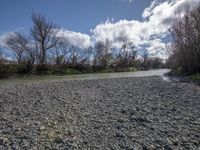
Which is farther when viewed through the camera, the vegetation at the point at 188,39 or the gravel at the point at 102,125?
the vegetation at the point at 188,39

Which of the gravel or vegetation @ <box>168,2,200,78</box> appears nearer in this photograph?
the gravel

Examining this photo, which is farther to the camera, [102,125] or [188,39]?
[188,39]

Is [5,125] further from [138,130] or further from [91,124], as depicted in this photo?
[138,130]

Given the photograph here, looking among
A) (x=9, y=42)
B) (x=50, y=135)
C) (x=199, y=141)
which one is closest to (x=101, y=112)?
(x=50, y=135)

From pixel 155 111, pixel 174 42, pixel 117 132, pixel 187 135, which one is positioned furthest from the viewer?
pixel 174 42

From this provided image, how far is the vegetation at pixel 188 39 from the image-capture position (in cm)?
2933

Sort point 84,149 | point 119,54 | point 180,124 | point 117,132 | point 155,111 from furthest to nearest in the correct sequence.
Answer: point 119,54 → point 155,111 → point 180,124 → point 117,132 → point 84,149

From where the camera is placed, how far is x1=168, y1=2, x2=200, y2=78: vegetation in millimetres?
29325

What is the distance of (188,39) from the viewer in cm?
3091

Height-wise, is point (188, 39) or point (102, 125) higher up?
point (188, 39)

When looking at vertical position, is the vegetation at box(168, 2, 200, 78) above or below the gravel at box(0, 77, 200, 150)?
above

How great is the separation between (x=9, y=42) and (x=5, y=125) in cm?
5960

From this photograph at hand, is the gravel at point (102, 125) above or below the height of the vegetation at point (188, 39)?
below

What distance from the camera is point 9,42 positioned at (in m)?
62.8
